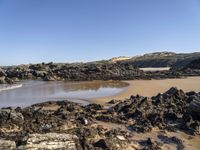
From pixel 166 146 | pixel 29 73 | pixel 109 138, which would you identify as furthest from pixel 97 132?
pixel 29 73

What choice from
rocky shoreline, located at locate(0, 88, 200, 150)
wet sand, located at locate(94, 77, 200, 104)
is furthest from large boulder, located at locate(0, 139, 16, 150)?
wet sand, located at locate(94, 77, 200, 104)

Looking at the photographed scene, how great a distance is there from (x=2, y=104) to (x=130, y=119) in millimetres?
9379

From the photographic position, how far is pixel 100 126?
12.2m

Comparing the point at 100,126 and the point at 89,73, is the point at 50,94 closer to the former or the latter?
the point at 100,126

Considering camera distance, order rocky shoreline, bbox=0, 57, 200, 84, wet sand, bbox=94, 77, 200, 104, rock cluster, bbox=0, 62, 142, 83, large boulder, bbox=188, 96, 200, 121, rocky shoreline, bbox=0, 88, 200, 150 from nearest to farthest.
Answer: rocky shoreline, bbox=0, 88, 200, 150 → large boulder, bbox=188, 96, 200, 121 → wet sand, bbox=94, 77, 200, 104 → rocky shoreline, bbox=0, 57, 200, 84 → rock cluster, bbox=0, 62, 142, 83

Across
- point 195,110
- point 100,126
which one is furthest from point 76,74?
point 100,126

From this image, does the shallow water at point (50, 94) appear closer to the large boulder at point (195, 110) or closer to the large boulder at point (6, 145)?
the large boulder at point (195, 110)

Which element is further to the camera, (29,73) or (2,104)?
(29,73)

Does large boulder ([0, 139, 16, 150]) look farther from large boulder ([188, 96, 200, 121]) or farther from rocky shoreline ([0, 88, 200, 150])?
large boulder ([188, 96, 200, 121])

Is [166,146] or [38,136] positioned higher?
[38,136]

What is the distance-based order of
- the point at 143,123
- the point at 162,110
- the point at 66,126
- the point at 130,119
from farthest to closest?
1. the point at 162,110
2. the point at 130,119
3. the point at 143,123
4. the point at 66,126

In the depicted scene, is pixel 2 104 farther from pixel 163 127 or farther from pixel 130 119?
pixel 163 127

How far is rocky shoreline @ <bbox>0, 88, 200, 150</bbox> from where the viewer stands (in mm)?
8562

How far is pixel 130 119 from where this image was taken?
13742 mm
